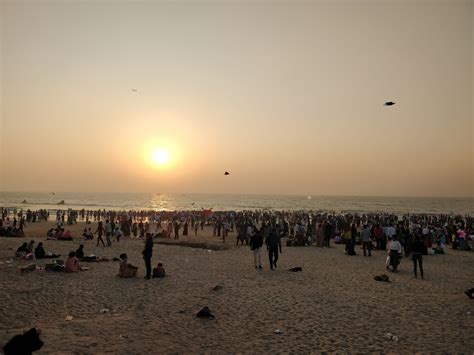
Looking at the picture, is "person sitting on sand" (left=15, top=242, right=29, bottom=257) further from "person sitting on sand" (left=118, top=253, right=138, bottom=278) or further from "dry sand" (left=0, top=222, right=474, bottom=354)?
"person sitting on sand" (left=118, top=253, right=138, bottom=278)

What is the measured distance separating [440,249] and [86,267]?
21.3 metres

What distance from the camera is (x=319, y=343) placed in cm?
760

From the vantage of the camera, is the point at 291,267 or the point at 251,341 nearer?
the point at 251,341

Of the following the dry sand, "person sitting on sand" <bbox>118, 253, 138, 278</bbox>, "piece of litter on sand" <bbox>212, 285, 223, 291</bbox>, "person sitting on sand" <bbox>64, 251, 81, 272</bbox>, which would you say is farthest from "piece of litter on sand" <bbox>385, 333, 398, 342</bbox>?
"person sitting on sand" <bbox>64, 251, 81, 272</bbox>

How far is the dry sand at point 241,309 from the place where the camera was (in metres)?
7.54

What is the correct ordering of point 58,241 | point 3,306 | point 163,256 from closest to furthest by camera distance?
point 3,306 < point 163,256 < point 58,241

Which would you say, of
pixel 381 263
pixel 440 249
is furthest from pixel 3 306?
pixel 440 249

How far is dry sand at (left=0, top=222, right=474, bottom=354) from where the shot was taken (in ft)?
24.7

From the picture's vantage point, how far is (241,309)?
32.8 feet

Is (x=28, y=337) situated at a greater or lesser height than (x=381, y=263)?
greater

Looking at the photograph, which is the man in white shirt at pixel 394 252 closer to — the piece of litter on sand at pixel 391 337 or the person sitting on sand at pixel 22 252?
the piece of litter on sand at pixel 391 337

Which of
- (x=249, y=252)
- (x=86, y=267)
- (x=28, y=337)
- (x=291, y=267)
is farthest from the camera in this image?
(x=249, y=252)

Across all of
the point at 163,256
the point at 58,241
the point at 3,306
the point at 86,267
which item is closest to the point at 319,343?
the point at 3,306

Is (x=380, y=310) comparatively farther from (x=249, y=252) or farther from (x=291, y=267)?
(x=249, y=252)
